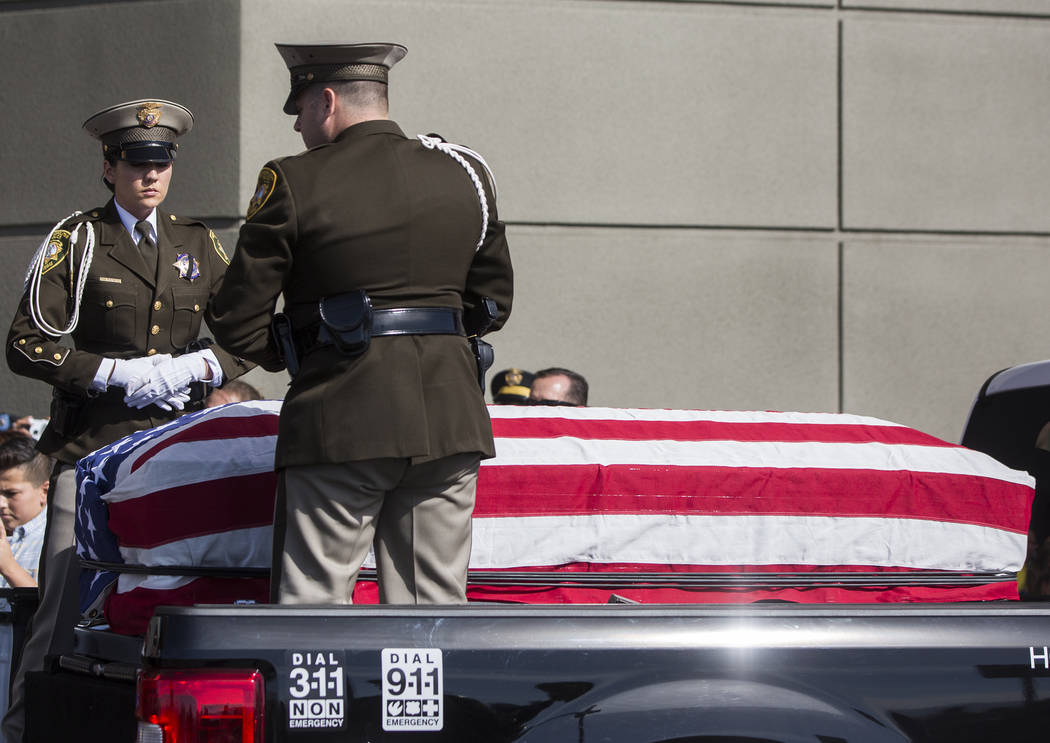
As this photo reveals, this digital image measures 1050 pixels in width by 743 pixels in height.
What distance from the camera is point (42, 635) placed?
305 cm

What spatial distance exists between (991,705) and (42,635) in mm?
2075

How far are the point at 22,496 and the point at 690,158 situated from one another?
3640mm

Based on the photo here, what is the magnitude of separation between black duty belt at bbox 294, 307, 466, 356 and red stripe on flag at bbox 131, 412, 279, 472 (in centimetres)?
36

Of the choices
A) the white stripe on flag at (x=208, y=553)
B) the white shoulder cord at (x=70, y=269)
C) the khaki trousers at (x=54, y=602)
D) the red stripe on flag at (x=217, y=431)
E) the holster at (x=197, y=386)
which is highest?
the white shoulder cord at (x=70, y=269)

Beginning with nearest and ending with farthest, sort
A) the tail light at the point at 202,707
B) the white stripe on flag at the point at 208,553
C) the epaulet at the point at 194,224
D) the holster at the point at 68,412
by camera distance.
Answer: the tail light at the point at 202,707
the white stripe on flag at the point at 208,553
the holster at the point at 68,412
the epaulet at the point at 194,224

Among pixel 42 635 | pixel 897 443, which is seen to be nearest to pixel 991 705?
pixel 897 443

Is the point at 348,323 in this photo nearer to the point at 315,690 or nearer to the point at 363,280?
the point at 363,280

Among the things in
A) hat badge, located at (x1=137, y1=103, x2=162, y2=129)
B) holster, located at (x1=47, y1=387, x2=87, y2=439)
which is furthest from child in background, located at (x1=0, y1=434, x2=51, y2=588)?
hat badge, located at (x1=137, y1=103, x2=162, y2=129)

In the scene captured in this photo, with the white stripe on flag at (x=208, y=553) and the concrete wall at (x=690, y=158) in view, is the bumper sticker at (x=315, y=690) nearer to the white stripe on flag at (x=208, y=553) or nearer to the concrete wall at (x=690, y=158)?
the white stripe on flag at (x=208, y=553)

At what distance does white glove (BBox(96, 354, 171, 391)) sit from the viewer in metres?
3.35

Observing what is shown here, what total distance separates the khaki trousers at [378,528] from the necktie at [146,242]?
137 cm

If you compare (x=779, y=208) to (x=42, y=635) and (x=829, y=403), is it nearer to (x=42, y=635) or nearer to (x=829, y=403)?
(x=829, y=403)

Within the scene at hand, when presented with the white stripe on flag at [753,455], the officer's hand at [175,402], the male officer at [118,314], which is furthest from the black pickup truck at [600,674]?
the officer's hand at [175,402]

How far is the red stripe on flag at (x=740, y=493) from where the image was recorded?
9.23ft
